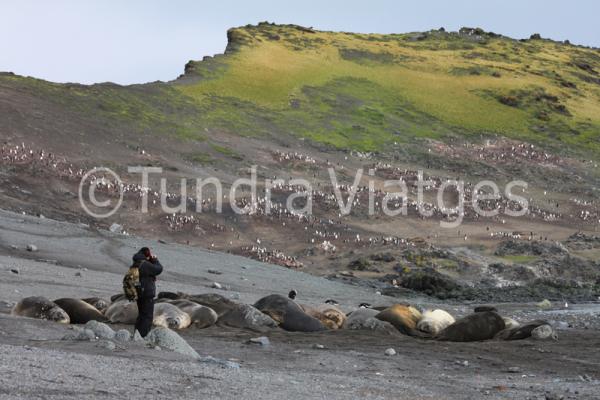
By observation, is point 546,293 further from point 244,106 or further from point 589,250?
point 244,106

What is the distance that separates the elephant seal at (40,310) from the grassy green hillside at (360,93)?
5278 cm

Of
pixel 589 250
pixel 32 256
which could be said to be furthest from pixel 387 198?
pixel 32 256

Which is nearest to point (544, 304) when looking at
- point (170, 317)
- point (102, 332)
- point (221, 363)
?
point (170, 317)

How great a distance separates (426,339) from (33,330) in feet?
30.9

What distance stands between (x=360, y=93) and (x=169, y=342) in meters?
88.9

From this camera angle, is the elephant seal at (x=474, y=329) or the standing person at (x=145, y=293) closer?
the standing person at (x=145, y=293)

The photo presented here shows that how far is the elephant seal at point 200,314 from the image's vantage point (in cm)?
2052

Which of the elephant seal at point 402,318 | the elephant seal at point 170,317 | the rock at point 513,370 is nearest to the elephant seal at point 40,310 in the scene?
the elephant seal at point 170,317

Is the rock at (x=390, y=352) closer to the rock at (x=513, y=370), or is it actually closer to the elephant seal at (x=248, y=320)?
the rock at (x=513, y=370)

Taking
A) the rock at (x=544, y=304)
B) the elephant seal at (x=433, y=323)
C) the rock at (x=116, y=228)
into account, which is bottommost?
the rock at (x=544, y=304)

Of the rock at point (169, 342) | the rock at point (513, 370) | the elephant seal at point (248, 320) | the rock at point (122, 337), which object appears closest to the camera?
the rock at point (169, 342)

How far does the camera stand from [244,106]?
87.2m

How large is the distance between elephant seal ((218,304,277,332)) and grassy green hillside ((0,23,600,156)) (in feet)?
169

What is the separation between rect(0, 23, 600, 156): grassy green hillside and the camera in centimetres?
7950
